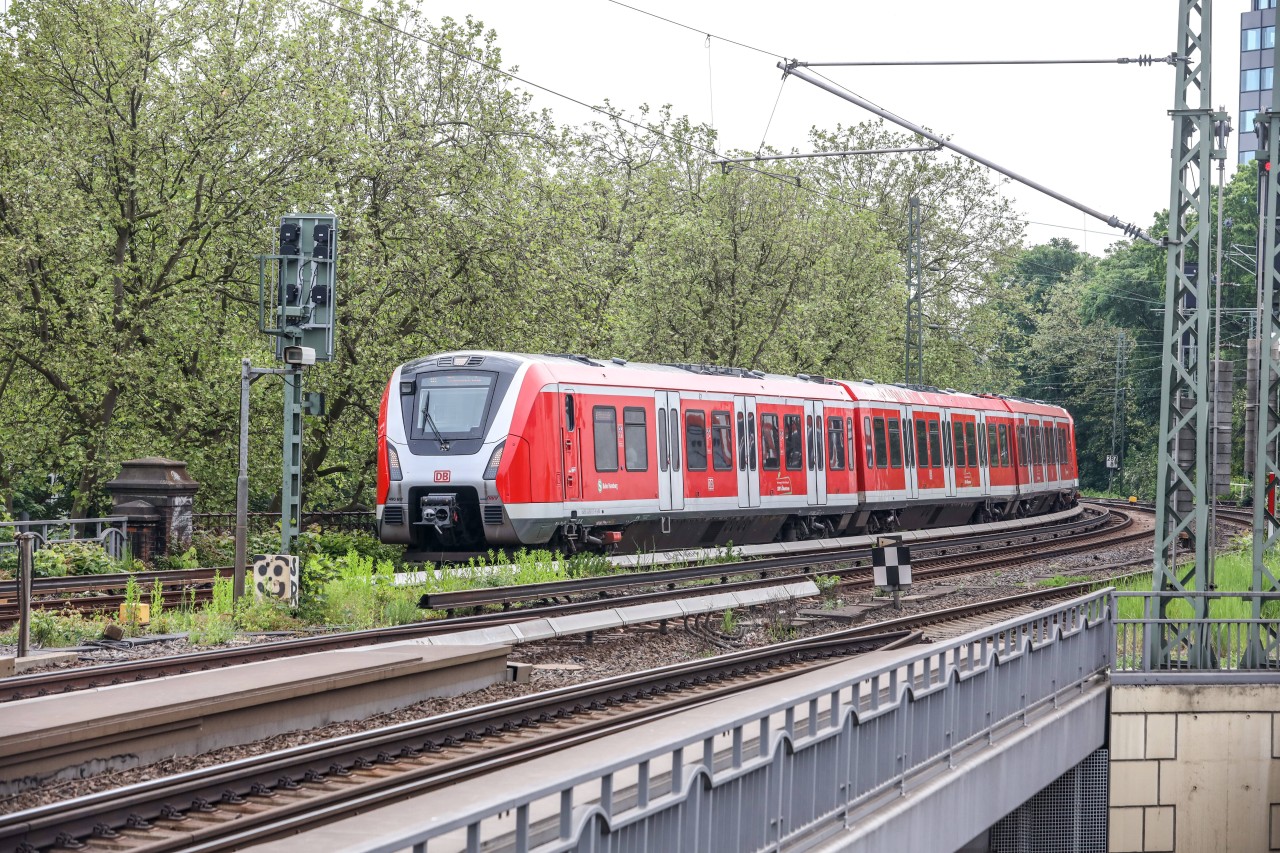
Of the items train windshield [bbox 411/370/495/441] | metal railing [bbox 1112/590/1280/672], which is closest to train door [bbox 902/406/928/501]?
train windshield [bbox 411/370/495/441]

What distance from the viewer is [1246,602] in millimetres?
15414

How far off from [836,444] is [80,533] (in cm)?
1412

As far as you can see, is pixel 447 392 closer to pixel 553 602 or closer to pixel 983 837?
pixel 553 602

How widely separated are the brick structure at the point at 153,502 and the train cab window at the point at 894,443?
1540cm

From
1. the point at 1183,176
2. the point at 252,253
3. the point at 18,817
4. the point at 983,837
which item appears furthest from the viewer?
the point at 252,253

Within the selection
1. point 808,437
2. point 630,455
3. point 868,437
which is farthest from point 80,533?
point 868,437

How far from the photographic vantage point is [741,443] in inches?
1043

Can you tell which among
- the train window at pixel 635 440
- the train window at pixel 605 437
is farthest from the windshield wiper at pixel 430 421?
the train window at pixel 635 440

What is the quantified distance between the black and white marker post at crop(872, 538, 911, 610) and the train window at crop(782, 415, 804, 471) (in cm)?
861

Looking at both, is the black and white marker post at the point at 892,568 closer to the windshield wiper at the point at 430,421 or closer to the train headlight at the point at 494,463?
the train headlight at the point at 494,463

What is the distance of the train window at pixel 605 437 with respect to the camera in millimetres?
22531

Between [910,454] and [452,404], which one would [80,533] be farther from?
[910,454]

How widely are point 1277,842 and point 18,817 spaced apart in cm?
1048

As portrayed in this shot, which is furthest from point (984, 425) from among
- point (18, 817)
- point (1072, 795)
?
point (18, 817)
